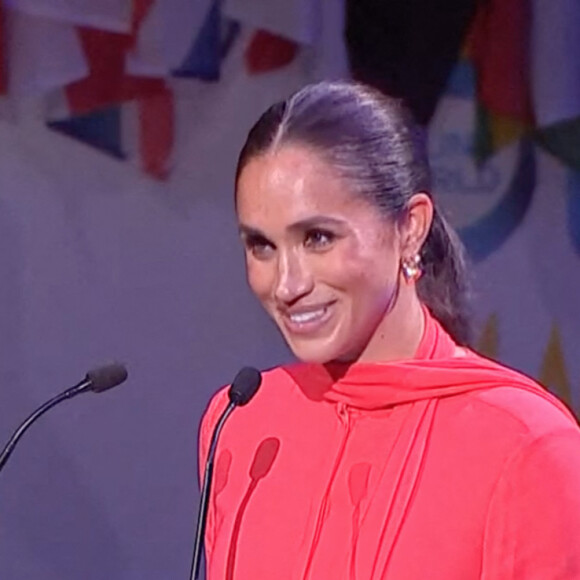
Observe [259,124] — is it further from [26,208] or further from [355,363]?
[26,208]

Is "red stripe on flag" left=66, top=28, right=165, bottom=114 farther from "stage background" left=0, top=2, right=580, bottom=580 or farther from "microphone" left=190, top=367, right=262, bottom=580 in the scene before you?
"microphone" left=190, top=367, right=262, bottom=580

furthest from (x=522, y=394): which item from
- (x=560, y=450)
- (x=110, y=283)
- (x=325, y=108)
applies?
(x=110, y=283)

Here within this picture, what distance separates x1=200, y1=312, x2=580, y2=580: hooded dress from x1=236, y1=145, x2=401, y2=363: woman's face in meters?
0.06

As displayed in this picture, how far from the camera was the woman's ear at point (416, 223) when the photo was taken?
120cm

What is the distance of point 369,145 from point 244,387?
0.79 ft

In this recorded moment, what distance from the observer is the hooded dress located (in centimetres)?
108

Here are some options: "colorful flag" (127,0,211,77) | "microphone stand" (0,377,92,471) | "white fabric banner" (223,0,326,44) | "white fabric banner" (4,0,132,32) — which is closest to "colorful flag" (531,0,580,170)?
"white fabric banner" (223,0,326,44)

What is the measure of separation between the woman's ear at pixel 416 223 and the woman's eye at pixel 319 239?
88 millimetres

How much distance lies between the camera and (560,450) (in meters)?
1.09

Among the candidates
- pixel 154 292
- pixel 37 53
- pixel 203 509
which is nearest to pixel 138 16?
pixel 37 53

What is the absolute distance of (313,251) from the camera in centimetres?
114

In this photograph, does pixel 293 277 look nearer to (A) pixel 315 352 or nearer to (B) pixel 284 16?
(A) pixel 315 352

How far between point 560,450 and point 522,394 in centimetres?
7

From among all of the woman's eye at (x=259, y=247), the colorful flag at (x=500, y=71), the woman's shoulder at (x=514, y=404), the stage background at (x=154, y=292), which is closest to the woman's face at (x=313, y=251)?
the woman's eye at (x=259, y=247)
